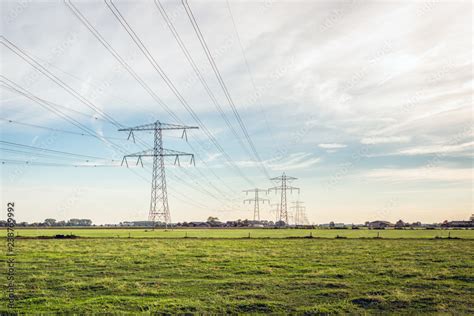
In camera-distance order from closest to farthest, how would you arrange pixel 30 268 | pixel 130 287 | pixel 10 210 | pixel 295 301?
pixel 10 210
pixel 295 301
pixel 130 287
pixel 30 268

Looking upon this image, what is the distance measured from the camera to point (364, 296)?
780 inches

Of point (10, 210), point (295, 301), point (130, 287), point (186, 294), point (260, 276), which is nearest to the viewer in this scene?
point (10, 210)

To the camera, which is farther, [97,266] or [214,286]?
[97,266]

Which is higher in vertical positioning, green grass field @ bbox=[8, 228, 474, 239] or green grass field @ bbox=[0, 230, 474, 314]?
green grass field @ bbox=[0, 230, 474, 314]

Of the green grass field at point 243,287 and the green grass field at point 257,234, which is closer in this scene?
the green grass field at point 243,287

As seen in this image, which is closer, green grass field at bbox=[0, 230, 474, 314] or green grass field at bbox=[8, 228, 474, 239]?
green grass field at bbox=[0, 230, 474, 314]

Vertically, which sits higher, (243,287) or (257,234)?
(243,287)

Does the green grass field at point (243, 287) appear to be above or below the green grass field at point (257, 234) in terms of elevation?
above

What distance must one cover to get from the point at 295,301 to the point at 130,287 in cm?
938

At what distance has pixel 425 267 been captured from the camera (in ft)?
98.7

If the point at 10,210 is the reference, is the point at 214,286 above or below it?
below

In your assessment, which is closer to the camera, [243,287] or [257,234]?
[243,287]

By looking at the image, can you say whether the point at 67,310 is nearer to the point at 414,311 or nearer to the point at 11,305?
the point at 11,305

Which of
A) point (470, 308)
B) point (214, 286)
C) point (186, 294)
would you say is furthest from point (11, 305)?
point (470, 308)
